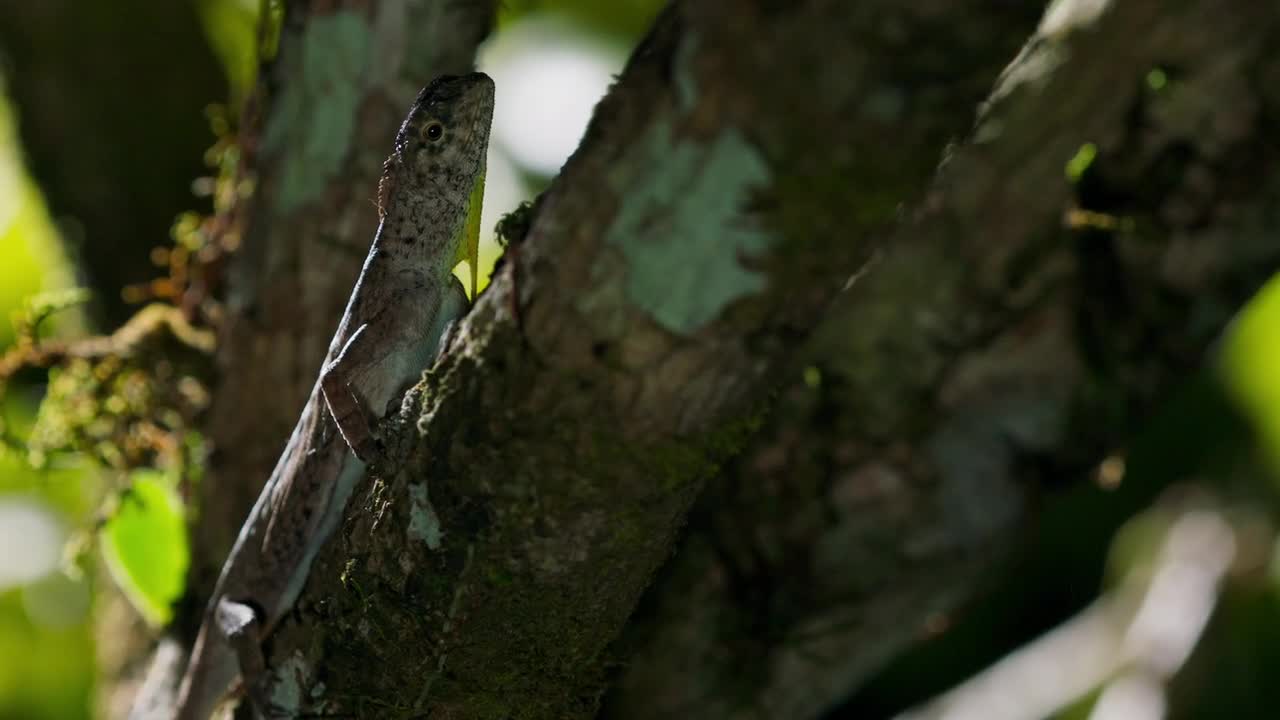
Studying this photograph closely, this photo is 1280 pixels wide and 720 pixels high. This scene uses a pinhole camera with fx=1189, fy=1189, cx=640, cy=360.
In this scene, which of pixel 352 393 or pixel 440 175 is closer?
pixel 352 393

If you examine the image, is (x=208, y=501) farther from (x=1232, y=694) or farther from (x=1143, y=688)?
(x=1232, y=694)

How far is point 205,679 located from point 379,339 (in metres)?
1.29

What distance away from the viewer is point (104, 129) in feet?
19.5

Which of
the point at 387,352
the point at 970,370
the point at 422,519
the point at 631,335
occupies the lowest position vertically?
the point at 631,335

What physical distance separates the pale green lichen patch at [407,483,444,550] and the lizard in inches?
44.4

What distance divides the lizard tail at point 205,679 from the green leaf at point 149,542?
26 cm

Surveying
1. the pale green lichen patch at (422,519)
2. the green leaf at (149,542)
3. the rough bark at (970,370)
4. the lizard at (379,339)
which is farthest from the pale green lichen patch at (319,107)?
the pale green lichen patch at (422,519)

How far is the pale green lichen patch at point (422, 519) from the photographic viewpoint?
2.10 m

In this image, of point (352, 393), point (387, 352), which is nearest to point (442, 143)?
point (387, 352)

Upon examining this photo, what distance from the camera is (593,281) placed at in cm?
174

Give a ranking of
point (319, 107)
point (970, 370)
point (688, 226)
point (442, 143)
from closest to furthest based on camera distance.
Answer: point (688, 226)
point (442, 143)
point (319, 107)
point (970, 370)

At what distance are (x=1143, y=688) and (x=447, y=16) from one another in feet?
11.1

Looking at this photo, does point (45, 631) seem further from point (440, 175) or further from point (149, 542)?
point (440, 175)

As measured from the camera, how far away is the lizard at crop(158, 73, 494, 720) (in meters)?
3.32
